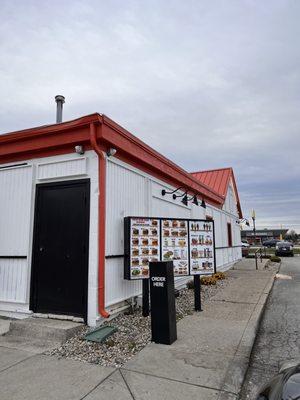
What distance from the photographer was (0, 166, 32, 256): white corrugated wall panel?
6633 millimetres

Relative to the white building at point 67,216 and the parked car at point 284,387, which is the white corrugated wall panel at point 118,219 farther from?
the parked car at point 284,387

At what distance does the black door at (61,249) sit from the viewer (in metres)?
5.96

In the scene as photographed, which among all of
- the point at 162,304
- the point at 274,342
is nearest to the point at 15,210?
the point at 162,304

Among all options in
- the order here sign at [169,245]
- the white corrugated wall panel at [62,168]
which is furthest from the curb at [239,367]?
the white corrugated wall panel at [62,168]

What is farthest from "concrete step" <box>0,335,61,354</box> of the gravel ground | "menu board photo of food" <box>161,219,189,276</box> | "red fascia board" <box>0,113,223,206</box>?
"red fascia board" <box>0,113,223,206</box>

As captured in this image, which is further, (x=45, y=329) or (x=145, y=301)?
(x=145, y=301)

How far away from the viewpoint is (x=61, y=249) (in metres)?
6.21

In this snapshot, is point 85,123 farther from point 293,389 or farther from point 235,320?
point 293,389

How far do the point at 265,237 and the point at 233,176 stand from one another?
340 feet

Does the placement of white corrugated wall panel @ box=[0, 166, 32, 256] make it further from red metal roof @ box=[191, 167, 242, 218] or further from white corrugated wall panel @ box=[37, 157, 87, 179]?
red metal roof @ box=[191, 167, 242, 218]

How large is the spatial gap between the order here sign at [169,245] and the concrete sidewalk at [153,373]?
162 cm

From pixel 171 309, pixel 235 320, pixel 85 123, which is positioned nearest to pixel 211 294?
pixel 235 320

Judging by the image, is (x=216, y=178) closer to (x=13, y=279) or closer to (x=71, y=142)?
(x=71, y=142)

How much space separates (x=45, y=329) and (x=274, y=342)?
391 cm
